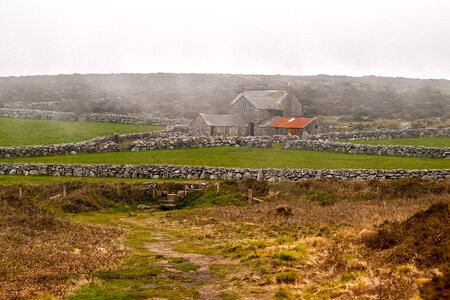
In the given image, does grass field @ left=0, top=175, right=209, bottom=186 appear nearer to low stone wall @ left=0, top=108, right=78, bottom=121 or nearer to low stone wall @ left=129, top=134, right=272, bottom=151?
low stone wall @ left=129, top=134, right=272, bottom=151

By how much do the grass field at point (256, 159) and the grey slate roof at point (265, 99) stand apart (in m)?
25.7

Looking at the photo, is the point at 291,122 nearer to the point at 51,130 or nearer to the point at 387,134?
the point at 387,134

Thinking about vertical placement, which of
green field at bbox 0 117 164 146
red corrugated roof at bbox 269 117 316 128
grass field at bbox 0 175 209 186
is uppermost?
red corrugated roof at bbox 269 117 316 128

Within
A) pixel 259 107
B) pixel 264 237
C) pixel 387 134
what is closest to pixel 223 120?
pixel 259 107

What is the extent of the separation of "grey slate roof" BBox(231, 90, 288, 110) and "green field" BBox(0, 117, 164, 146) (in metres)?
13.0

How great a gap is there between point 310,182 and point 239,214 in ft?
25.7

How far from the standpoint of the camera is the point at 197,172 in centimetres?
4191

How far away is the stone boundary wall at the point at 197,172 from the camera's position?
127 ft

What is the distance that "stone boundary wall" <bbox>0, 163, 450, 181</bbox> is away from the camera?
38594 millimetres

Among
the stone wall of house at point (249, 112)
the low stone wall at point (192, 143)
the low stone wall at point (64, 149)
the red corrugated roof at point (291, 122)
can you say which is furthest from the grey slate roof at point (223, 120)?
the low stone wall at point (64, 149)

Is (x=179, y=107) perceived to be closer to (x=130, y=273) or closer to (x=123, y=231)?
(x=123, y=231)

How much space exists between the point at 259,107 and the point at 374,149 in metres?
28.1

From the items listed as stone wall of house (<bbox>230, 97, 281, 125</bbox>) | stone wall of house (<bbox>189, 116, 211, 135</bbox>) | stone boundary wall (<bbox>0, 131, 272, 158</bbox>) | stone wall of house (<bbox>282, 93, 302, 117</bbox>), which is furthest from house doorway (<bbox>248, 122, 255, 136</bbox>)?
stone boundary wall (<bbox>0, 131, 272, 158</bbox>)

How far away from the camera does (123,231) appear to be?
27.1 metres
